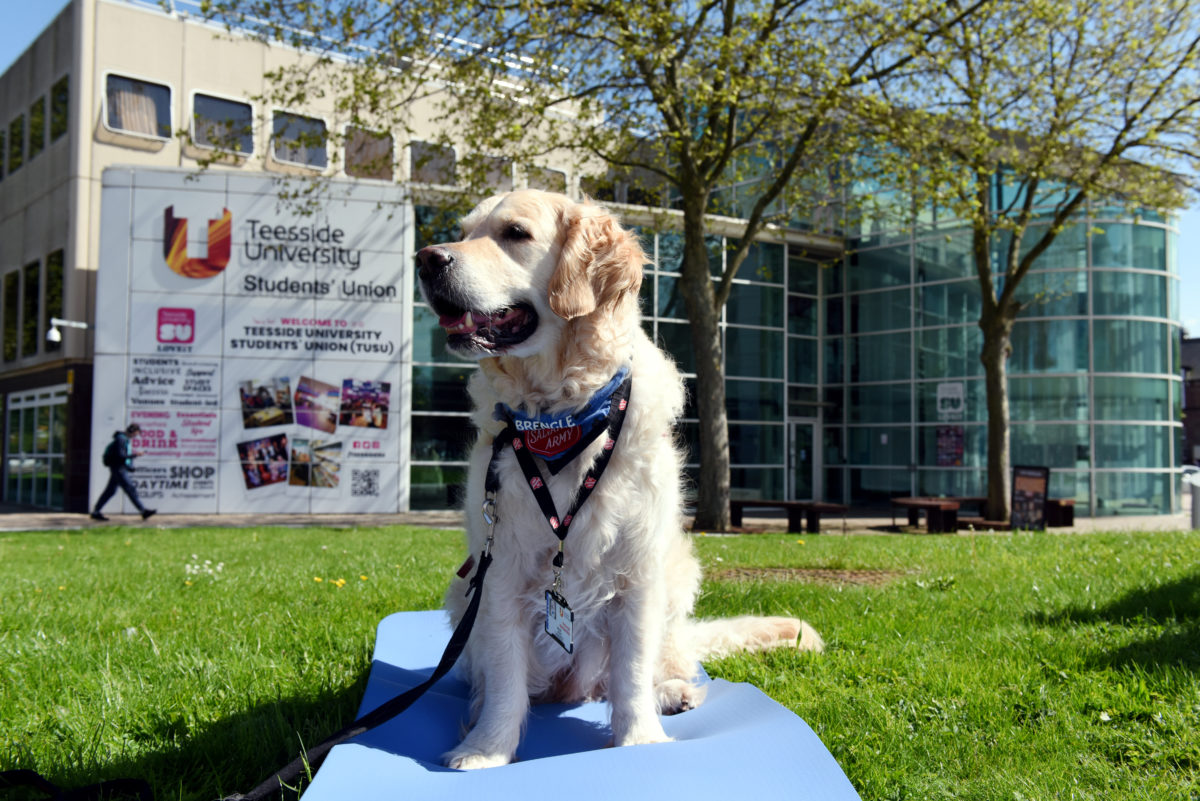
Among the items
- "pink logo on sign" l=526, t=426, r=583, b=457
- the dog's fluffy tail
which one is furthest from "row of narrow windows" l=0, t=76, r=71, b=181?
"pink logo on sign" l=526, t=426, r=583, b=457

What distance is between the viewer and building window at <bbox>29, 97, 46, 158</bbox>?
2114 centimetres

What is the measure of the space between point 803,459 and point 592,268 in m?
23.8

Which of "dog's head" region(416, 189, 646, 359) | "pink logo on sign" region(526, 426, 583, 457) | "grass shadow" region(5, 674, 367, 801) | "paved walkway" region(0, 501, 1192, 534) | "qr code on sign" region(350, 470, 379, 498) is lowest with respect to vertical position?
"paved walkway" region(0, 501, 1192, 534)

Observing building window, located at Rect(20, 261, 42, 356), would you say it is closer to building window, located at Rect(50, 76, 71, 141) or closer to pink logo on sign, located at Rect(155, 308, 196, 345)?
building window, located at Rect(50, 76, 71, 141)

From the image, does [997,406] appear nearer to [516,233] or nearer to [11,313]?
[516,233]

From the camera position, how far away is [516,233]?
2.66 meters

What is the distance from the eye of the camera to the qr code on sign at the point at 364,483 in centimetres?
1930

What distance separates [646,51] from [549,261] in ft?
29.3

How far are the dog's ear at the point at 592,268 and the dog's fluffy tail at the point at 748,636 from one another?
183cm

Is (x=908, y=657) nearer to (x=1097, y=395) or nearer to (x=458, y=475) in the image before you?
(x=458, y=475)

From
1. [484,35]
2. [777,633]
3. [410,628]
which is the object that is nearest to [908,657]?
[777,633]

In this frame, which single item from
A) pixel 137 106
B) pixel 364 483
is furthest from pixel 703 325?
pixel 137 106

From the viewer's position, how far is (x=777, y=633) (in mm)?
3887

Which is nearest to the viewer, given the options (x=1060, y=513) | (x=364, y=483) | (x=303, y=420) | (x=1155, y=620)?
(x=1155, y=620)
